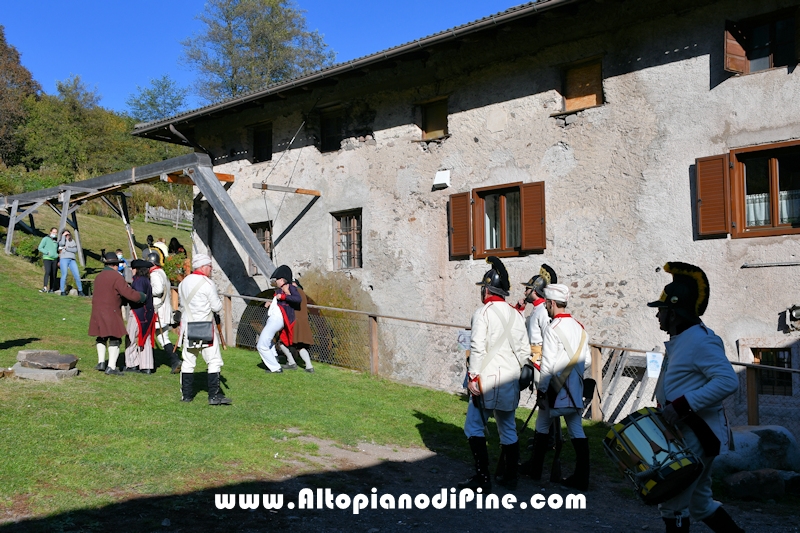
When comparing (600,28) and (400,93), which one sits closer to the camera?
→ (600,28)

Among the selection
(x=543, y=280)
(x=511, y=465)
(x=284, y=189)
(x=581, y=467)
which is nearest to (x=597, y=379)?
(x=543, y=280)

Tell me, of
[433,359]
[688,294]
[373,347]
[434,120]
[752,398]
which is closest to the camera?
[688,294]

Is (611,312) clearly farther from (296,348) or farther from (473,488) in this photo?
(473,488)

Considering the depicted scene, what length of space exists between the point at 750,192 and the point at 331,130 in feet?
31.7

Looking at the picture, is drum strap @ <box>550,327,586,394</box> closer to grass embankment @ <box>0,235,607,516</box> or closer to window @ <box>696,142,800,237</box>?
grass embankment @ <box>0,235,607,516</box>

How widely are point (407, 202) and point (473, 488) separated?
371 inches

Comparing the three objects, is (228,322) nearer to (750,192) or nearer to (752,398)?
(750,192)

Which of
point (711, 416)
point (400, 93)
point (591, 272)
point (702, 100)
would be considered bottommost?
point (711, 416)

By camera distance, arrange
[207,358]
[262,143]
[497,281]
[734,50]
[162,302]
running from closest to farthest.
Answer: [497,281] → [207,358] → [734,50] → [162,302] → [262,143]

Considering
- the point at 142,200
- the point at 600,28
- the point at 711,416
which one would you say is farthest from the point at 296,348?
the point at 142,200

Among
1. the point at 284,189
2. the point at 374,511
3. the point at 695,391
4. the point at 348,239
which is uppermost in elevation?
the point at 284,189

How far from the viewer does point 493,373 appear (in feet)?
21.2

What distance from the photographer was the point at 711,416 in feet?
15.2

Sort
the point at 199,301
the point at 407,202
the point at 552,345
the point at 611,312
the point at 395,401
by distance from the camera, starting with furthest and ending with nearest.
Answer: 1. the point at 407,202
2. the point at 611,312
3. the point at 395,401
4. the point at 199,301
5. the point at 552,345
